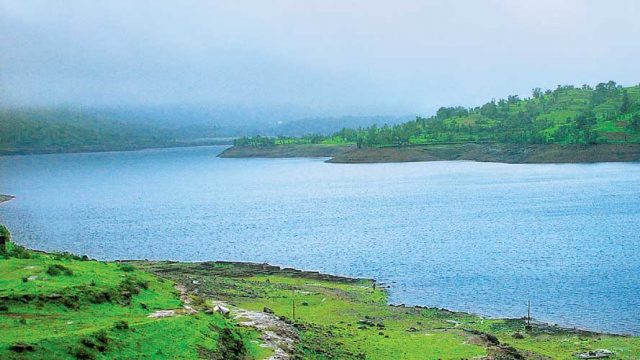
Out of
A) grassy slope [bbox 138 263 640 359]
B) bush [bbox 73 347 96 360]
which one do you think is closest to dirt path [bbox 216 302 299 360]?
grassy slope [bbox 138 263 640 359]

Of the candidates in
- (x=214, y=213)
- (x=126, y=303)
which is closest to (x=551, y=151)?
(x=214, y=213)

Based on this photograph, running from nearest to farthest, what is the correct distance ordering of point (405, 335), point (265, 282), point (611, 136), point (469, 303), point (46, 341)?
point (46, 341)
point (405, 335)
point (469, 303)
point (265, 282)
point (611, 136)

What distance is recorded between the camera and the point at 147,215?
104812 mm

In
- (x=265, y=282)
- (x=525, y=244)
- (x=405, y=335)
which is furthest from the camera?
(x=525, y=244)

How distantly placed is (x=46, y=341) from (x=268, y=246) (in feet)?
177

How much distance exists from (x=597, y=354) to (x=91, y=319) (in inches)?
907

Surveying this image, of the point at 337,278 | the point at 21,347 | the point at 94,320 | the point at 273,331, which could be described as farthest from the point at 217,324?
the point at 337,278

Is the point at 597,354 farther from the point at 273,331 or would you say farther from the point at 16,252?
the point at 16,252

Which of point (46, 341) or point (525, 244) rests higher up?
point (46, 341)

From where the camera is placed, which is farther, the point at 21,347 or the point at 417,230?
the point at 417,230

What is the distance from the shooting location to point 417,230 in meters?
78.9

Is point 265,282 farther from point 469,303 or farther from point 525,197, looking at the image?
point 525,197

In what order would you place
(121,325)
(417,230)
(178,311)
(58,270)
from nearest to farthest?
(121,325) → (178,311) → (58,270) → (417,230)

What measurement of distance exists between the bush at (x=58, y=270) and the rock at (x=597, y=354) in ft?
76.5
